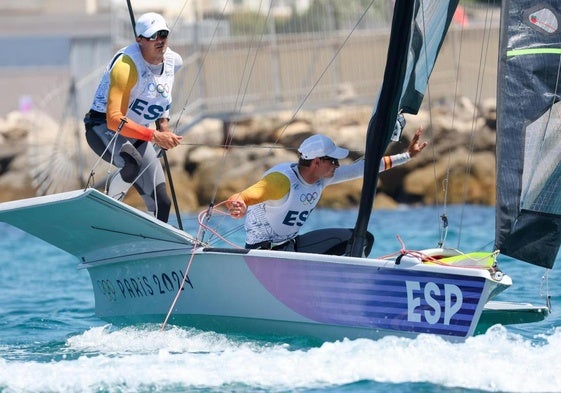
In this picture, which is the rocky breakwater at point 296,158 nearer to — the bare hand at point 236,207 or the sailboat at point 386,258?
the sailboat at point 386,258

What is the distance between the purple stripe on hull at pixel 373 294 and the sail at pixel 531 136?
652mm

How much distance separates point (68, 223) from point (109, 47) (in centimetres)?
1130

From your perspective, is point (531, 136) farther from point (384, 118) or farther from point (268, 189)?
point (268, 189)

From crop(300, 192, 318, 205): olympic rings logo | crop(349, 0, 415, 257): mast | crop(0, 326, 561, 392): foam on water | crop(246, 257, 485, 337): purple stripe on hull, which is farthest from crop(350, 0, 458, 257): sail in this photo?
crop(0, 326, 561, 392): foam on water

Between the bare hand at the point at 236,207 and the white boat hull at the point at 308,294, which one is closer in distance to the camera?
the white boat hull at the point at 308,294

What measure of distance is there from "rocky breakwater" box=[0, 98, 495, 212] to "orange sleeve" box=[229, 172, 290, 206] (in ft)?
31.8

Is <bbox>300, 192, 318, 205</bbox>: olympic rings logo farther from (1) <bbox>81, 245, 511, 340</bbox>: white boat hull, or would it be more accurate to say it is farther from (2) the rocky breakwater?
(2) the rocky breakwater

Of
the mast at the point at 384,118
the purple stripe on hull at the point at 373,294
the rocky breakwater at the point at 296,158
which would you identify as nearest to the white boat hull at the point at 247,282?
the purple stripe on hull at the point at 373,294

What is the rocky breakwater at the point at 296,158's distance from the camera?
53.6ft

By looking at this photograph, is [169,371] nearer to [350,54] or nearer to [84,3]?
[350,54]

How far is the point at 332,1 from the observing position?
1805 centimetres

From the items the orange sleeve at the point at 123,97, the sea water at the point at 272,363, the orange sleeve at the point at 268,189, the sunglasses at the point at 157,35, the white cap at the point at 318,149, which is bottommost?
the sea water at the point at 272,363

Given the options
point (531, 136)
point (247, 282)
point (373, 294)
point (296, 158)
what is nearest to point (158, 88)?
point (247, 282)

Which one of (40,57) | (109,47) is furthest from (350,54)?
(40,57)
